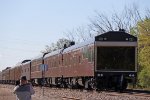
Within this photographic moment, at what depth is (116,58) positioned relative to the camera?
104 feet

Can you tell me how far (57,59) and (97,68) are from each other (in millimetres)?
13747

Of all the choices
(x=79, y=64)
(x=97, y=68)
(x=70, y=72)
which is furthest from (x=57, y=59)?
(x=97, y=68)

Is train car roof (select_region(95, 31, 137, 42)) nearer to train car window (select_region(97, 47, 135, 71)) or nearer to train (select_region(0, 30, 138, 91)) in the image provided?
train (select_region(0, 30, 138, 91))

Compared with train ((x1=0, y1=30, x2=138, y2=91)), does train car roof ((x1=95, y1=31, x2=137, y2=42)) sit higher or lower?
higher

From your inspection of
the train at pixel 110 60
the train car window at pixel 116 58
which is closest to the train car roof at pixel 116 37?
the train at pixel 110 60

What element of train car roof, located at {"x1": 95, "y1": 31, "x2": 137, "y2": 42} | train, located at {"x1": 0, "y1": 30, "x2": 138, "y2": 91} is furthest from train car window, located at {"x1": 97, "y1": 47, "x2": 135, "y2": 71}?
train car roof, located at {"x1": 95, "y1": 31, "x2": 137, "y2": 42}

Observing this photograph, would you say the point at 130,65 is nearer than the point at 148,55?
Yes

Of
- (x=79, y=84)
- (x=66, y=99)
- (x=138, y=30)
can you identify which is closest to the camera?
(x=66, y=99)

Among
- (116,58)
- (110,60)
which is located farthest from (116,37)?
(110,60)

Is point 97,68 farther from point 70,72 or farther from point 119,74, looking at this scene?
point 70,72

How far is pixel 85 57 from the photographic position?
33.7 metres

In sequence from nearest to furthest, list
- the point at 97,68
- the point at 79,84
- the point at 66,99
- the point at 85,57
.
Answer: the point at 66,99 → the point at 97,68 → the point at 85,57 → the point at 79,84

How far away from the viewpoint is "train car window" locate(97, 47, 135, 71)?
3172 cm

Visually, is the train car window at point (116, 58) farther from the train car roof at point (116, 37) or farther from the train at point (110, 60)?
the train car roof at point (116, 37)
